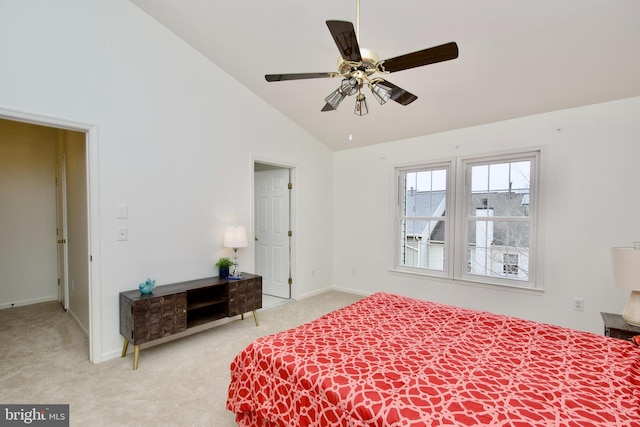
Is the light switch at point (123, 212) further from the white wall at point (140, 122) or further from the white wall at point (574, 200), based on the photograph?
the white wall at point (574, 200)

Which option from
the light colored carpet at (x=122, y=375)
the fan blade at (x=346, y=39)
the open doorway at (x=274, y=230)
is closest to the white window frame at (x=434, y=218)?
the open doorway at (x=274, y=230)

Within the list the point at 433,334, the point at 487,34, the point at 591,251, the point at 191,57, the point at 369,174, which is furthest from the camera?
the point at 369,174

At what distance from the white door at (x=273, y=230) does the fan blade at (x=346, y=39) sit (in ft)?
9.76

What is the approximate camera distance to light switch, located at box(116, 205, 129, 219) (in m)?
2.73

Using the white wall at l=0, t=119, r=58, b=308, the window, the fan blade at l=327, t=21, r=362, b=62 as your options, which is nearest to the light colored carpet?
the white wall at l=0, t=119, r=58, b=308

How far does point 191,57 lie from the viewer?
3.25m

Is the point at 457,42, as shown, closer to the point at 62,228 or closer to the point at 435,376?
the point at 435,376

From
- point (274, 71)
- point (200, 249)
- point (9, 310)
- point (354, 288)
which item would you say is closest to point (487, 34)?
point (274, 71)

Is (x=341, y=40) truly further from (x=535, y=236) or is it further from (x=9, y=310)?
(x=9, y=310)

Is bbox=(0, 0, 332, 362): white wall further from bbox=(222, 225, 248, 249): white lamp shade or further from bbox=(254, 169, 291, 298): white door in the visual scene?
bbox=(254, 169, 291, 298): white door

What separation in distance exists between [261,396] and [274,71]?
10.3ft

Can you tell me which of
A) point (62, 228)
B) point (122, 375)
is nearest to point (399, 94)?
point (122, 375)

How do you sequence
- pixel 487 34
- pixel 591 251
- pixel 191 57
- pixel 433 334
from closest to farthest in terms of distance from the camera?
pixel 433 334, pixel 487 34, pixel 591 251, pixel 191 57

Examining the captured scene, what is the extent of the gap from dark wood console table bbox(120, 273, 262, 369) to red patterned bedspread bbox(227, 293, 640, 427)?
126cm
